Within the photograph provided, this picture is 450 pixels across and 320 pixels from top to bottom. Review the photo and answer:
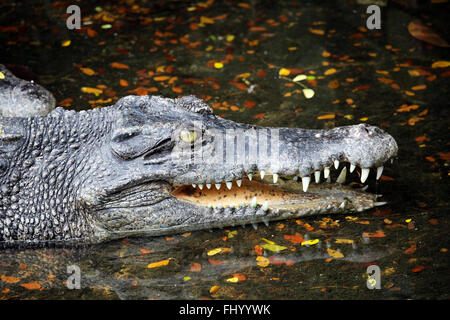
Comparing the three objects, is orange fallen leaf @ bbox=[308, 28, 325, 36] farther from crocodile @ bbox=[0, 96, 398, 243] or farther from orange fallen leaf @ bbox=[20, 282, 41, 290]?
orange fallen leaf @ bbox=[20, 282, 41, 290]

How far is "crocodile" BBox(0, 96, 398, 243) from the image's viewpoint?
17.0 feet

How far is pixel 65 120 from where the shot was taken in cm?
554

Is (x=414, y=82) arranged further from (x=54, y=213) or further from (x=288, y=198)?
(x=54, y=213)

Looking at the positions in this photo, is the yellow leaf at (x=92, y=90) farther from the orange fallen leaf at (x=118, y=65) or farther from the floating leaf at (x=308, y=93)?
the floating leaf at (x=308, y=93)

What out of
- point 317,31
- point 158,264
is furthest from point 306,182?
point 317,31

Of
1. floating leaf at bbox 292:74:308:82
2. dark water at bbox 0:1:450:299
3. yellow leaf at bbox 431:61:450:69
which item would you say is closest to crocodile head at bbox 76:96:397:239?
dark water at bbox 0:1:450:299

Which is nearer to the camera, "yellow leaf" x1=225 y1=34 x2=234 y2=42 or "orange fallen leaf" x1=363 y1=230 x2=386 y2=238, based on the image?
"orange fallen leaf" x1=363 y1=230 x2=386 y2=238

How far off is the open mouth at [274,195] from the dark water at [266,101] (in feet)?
0.58

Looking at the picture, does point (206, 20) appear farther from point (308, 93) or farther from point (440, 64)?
point (440, 64)

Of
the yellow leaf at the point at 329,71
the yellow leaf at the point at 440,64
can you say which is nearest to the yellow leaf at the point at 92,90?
the yellow leaf at the point at 329,71

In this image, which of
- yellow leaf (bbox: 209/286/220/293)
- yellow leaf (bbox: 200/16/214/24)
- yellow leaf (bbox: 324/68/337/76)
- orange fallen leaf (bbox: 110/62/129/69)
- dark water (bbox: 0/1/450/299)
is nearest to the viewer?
yellow leaf (bbox: 209/286/220/293)

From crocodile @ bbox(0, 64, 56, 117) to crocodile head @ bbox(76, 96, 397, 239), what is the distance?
1.92 metres
